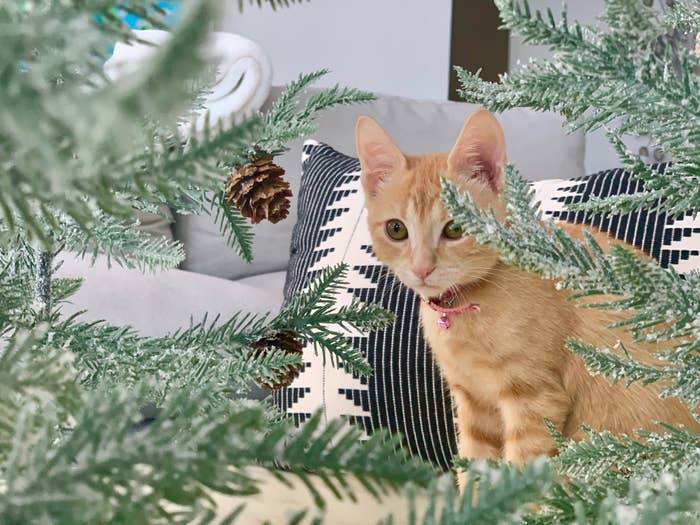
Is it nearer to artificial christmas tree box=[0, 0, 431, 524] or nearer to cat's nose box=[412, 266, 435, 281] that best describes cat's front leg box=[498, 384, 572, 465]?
cat's nose box=[412, 266, 435, 281]

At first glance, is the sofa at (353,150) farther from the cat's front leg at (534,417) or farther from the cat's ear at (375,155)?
the cat's front leg at (534,417)

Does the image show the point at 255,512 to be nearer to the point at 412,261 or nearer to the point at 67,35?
the point at 412,261

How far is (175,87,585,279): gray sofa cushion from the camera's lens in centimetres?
185

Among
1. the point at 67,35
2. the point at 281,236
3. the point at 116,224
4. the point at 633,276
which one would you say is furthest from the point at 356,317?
the point at 281,236

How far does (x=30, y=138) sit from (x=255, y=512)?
638 mm

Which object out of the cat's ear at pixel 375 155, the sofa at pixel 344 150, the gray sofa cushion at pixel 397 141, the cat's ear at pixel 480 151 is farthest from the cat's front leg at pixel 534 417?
the gray sofa cushion at pixel 397 141

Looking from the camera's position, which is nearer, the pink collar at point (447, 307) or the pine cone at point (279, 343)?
the pine cone at point (279, 343)

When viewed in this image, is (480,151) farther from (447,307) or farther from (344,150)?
(344,150)

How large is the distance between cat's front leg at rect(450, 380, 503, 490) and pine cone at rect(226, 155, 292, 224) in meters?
0.42

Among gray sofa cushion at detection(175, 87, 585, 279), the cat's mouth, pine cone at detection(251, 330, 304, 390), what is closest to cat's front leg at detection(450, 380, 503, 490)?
the cat's mouth

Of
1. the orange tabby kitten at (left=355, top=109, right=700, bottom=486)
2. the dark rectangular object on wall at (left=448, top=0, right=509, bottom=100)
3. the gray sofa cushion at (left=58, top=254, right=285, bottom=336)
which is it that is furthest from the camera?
the dark rectangular object on wall at (left=448, top=0, right=509, bottom=100)

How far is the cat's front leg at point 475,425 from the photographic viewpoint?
2.97 feet

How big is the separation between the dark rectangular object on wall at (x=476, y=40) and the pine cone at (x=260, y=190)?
251cm

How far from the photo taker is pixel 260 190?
1.93 ft
